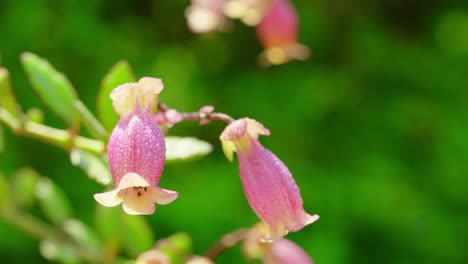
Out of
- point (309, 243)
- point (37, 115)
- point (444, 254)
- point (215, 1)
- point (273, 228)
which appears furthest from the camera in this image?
point (444, 254)

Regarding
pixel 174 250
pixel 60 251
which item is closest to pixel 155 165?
pixel 174 250

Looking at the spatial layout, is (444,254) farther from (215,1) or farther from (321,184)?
(215,1)

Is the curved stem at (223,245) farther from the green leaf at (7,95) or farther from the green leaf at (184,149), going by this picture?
the green leaf at (7,95)

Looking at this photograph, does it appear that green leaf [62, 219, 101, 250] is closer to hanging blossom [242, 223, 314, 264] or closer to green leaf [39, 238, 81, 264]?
green leaf [39, 238, 81, 264]

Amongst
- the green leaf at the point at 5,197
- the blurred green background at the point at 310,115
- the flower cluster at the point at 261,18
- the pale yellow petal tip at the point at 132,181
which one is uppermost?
the blurred green background at the point at 310,115

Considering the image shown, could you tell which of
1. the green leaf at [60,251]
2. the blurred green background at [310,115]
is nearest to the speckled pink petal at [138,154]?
the green leaf at [60,251]

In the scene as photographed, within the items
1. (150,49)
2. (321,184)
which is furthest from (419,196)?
(150,49)

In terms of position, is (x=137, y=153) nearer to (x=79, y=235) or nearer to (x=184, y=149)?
(x=184, y=149)
